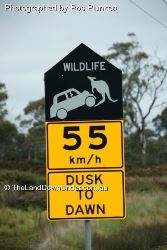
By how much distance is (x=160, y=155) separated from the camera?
6084 cm

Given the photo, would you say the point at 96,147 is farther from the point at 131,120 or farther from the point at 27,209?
the point at 131,120

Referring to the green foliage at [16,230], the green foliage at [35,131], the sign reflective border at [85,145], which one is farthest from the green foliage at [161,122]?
the sign reflective border at [85,145]

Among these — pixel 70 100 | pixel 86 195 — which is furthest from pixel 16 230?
pixel 70 100

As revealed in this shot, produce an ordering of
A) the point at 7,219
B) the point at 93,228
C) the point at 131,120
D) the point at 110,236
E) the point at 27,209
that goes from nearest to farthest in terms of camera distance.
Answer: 1. the point at 110,236
2. the point at 93,228
3. the point at 7,219
4. the point at 27,209
5. the point at 131,120

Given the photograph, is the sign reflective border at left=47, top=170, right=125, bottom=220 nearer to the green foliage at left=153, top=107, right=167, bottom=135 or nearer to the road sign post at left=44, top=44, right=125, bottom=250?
the road sign post at left=44, top=44, right=125, bottom=250

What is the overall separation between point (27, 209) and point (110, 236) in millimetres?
8479

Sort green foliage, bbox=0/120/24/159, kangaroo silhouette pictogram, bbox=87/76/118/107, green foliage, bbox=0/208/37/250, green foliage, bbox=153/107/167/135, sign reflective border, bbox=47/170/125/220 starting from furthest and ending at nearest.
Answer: green foliage, bbox=153/107/167/135, green foliage, bbox=0/120/24/159, green foliage, bbox=0/208/37/250, sign reflective border, bbox=47/170/125/220, kangaroo silhouette pictogram, bbox=87/76/118/107

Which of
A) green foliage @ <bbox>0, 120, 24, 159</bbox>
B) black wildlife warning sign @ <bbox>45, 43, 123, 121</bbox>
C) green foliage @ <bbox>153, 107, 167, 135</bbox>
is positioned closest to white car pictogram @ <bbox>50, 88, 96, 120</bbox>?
black wildlife warning sign @ <bbox>45, 43, 123, 121</bbox>

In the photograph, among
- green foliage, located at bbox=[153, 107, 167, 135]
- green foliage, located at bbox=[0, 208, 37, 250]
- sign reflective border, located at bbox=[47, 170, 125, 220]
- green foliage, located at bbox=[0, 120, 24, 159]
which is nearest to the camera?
sign reflective border, located at bbox=[47, 170, 125, 220]

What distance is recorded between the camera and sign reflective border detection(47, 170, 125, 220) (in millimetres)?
4883

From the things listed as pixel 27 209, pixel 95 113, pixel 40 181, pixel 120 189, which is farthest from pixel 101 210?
pixel 40 181

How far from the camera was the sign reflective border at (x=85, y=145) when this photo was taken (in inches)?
193

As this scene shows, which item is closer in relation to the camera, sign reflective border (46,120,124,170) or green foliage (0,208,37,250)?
sign reflective border (46,120,124,170)

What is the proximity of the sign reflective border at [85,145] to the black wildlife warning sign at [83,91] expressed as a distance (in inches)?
2.5
